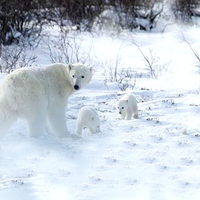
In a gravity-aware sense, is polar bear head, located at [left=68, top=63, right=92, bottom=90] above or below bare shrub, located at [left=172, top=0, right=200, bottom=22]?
below

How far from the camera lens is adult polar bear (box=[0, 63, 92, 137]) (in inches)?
217

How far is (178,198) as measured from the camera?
4.15 metres

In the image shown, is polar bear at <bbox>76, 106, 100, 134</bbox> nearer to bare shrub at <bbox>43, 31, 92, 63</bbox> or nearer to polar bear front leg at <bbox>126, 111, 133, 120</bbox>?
polar bear front leg at <bbox>126, 111, 133, 120</bbox>

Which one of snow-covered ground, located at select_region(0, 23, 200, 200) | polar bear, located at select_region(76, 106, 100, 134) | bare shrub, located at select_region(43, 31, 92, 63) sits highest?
bare shrub, located at select_region(43, 31, 92, 63)

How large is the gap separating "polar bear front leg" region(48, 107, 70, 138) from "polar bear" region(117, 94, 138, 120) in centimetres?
133

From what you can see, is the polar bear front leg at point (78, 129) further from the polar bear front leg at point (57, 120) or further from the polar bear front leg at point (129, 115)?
the polar bear front leg at point (129, 115)

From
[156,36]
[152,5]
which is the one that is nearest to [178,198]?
[156,36]

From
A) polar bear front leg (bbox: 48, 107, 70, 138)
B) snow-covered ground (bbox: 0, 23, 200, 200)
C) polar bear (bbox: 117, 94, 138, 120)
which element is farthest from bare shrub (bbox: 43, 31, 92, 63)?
polar bear front leg (bbox: 48, 107, 70, 138)

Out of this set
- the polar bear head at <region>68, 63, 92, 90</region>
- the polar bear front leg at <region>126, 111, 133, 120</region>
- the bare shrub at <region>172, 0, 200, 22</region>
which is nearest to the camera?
the polar bear head at <region>68, 63, 92, 90</region>

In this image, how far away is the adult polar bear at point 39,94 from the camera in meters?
5.50

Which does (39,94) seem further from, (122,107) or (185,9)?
(185,9)

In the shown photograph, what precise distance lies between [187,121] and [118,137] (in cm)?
130

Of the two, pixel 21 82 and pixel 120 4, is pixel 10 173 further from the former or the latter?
pixel 120 4

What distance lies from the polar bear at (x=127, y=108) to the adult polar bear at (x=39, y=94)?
112cm
